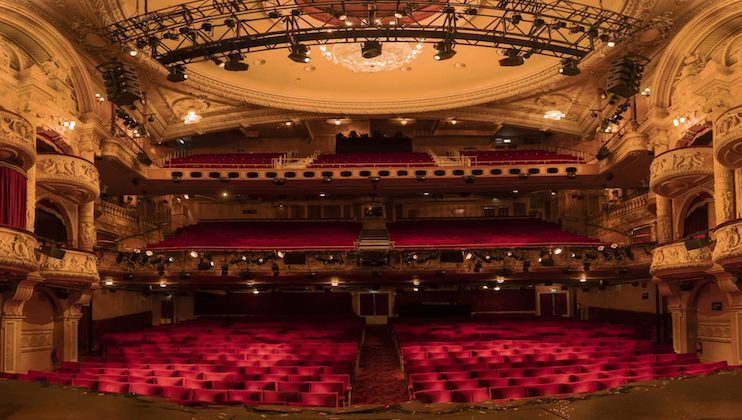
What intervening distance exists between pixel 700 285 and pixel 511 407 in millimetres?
11865

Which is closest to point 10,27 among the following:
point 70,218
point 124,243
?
point 70,218

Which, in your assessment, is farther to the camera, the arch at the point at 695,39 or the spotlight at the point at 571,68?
the spotlight at the point at 571,68

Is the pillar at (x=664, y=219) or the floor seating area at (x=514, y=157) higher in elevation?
the floor seating area at (x=514, y=157)

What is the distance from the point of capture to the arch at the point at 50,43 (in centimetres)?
1091

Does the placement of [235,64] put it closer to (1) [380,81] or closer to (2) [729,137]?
(2) [729,137]

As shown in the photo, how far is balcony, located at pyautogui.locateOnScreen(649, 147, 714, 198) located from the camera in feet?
36.4

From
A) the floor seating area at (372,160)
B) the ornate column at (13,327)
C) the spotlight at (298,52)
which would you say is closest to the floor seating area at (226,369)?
the ornate column at (13,327)

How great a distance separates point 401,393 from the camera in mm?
10008

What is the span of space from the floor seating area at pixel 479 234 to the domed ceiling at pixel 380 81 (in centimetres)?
428

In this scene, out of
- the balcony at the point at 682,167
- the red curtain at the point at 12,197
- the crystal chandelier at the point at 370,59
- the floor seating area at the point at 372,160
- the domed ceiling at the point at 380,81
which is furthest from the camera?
the floor seating area at the point at 372,160

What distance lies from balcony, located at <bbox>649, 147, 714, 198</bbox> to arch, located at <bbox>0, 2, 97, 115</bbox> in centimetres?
1209

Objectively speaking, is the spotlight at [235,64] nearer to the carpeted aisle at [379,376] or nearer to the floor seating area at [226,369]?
the floor seating area at [226,369]

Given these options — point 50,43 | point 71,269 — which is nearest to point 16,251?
point 71,269

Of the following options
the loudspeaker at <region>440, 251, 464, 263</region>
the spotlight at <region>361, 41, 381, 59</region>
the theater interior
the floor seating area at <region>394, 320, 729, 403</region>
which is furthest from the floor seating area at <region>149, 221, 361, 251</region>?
the spotlight at <region>361, 41, 381, 59</region>
